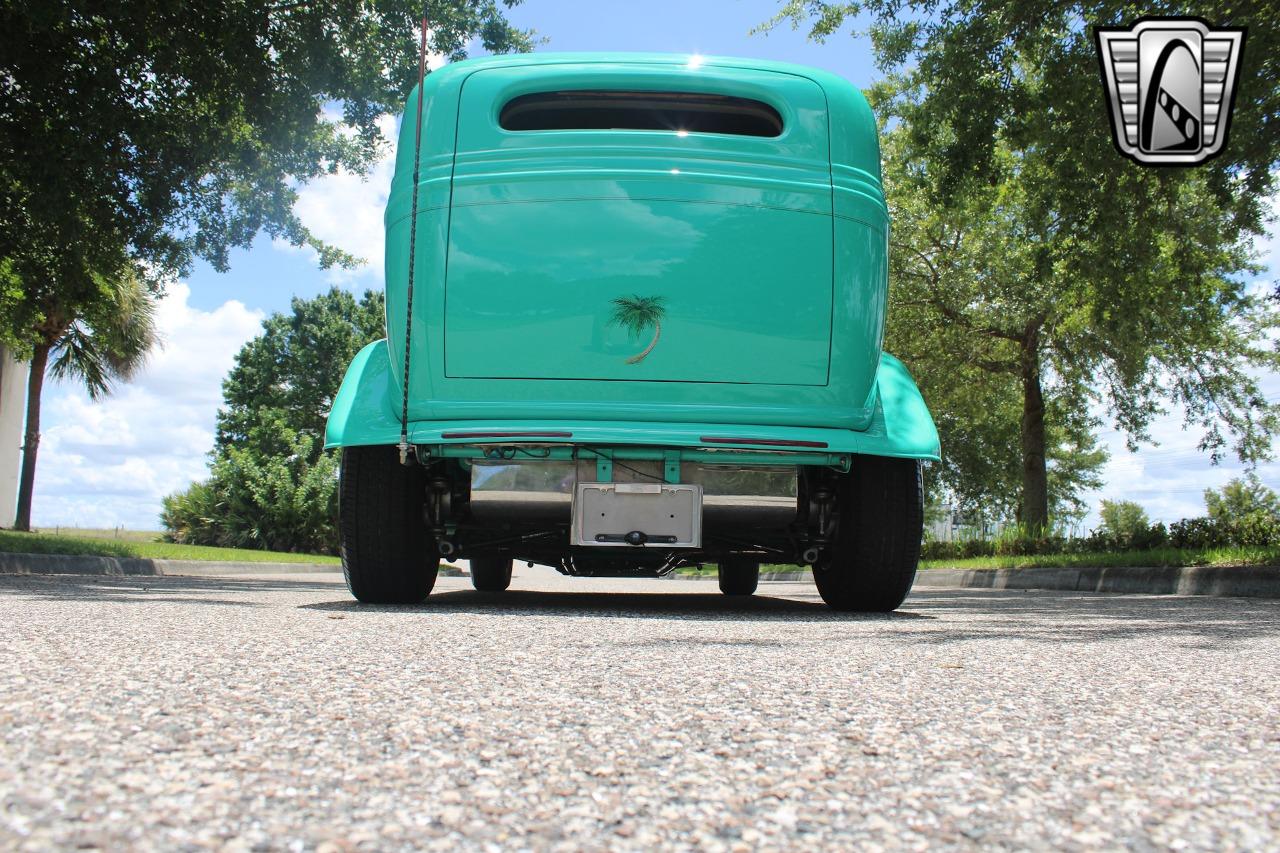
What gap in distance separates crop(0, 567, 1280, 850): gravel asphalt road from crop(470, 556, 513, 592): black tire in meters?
4.72

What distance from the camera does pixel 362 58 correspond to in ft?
39.0

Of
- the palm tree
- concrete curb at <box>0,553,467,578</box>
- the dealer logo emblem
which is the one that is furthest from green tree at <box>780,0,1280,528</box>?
the palm tree

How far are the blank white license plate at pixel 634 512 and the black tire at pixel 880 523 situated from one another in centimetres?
82

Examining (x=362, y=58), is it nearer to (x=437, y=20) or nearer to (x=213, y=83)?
(x=437, y=20)

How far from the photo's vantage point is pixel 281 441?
32.8m

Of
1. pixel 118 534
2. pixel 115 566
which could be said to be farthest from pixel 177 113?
pixel 118 534

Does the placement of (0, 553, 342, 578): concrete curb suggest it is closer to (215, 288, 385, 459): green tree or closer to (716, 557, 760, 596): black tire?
(716, 557, 760, 596): black tire

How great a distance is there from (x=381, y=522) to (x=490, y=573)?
3.38 m

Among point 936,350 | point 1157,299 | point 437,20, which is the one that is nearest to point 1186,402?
point 936,350

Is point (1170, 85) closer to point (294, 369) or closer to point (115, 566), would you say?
point (115, 566)

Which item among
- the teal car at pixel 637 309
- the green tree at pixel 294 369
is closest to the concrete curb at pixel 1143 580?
the teal car at pixel 637 309

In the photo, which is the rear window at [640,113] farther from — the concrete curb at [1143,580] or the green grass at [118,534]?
the green grass at [118,534]

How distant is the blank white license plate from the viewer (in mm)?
4734

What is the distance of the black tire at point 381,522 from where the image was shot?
16.5 feet
